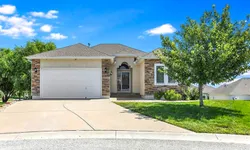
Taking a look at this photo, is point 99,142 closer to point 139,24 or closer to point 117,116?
point 117,116

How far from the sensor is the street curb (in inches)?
290

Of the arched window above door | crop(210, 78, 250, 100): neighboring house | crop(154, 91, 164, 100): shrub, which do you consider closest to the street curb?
crop(154, 91, 164, 100): shrub

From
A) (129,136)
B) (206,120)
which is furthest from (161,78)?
(129,136)

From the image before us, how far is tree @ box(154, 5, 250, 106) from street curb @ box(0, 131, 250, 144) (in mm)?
4764

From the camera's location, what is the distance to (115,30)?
2283 cm

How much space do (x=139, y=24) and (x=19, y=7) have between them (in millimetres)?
10914

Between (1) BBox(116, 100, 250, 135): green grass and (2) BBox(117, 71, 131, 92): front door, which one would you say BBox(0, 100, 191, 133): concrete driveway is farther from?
(2) BBox(117, 71, 131, 92): front door

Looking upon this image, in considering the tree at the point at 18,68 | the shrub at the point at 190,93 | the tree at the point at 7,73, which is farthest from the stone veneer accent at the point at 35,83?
the shrub at the point at 190,93

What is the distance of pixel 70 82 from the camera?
1959 cm

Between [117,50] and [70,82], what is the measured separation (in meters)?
7.84

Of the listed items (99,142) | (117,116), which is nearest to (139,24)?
(117,116)

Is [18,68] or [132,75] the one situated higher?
[18,68]

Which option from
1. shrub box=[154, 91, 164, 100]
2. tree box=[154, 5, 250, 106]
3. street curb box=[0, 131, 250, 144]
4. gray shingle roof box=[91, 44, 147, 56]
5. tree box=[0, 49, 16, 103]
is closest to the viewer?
street curb box=[0, 131, 250, 144]

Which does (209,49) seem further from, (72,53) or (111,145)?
(72,53)
